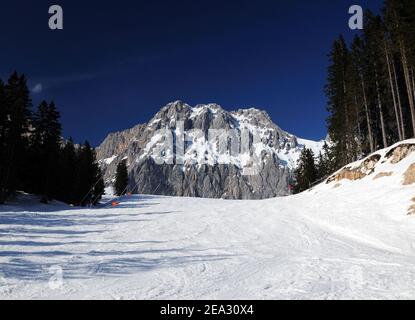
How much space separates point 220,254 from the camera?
37.5 ft

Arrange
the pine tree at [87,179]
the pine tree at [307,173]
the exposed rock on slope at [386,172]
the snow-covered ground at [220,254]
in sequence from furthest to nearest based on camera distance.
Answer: the pine tree at [307,173] < the pine tree at [87,179] < the exposed rock on slope at [386,172] < the snow-covered ground at [220,254]

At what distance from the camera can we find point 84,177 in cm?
5066

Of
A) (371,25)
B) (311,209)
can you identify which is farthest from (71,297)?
(371,25)

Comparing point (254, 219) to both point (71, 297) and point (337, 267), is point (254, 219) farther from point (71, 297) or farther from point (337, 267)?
point (71, 297)

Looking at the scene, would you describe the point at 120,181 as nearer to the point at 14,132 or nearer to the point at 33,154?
the point at 33,154

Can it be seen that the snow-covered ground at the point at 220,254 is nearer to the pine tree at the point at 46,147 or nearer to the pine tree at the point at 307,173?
the pine tree at the point at 46,147

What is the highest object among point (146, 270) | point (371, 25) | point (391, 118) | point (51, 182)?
point (371, 25)

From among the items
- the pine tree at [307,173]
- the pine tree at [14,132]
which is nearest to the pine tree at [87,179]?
the pine tree at [14,132]

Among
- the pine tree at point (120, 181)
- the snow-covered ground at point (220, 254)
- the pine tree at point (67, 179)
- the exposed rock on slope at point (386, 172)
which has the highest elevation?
the pine tree at point (120, 181)

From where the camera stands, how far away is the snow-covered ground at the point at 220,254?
7480 millimetres

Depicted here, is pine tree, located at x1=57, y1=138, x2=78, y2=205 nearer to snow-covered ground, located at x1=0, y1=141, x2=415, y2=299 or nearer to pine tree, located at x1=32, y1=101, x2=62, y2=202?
pine tree, located at x1=32, y1=101, x2=62, y2=202

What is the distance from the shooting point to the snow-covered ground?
7480mm

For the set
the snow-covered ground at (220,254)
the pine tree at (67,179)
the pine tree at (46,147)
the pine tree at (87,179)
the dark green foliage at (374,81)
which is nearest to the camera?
the snow-covered ground at (220,254)
